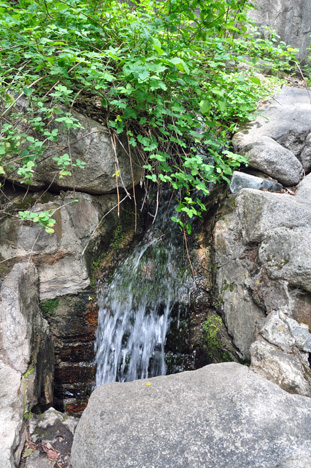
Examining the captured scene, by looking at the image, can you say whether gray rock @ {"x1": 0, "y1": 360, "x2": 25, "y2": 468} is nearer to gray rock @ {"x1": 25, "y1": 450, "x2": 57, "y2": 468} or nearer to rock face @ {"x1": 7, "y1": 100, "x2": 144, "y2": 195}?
gray rock @ {"x1": 25, "y1": 450, "x2": 57, "y2": 468}

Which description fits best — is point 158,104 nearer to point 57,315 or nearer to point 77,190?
point 77,190

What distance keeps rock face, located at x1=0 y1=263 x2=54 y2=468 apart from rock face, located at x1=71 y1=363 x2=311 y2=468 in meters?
0.47

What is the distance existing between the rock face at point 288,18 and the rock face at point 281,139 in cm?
311

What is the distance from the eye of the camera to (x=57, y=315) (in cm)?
347

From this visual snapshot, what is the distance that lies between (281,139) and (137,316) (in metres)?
2.91

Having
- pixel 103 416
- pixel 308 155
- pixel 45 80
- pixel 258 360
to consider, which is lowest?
pixel 103 416

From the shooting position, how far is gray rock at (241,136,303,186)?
3781mm

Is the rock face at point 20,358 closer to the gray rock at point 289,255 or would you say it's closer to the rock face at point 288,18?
the gray rock at point 289,255

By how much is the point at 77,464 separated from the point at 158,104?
2781 millimetres

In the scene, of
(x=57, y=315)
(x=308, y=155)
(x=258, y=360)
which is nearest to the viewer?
(x=258, y=360)

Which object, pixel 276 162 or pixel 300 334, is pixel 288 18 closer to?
pixel 276 162

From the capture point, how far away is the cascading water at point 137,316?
348 cm

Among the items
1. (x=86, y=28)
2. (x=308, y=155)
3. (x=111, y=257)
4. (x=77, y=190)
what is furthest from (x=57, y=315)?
(x=308, y=155)

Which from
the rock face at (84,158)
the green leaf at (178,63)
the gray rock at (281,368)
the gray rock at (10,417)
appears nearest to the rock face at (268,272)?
the gray rock at (281,368)
